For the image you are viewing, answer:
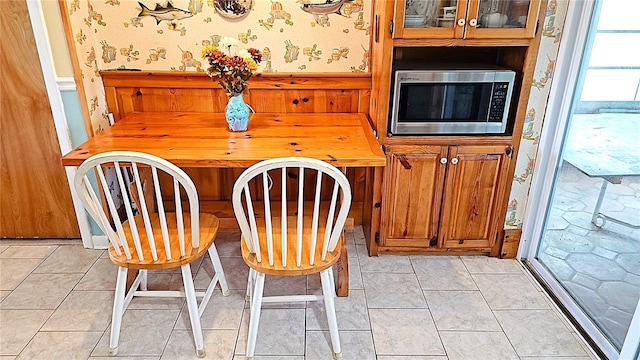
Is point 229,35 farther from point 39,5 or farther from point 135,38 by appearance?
point 39,5

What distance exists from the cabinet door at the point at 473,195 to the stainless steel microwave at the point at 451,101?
136mm

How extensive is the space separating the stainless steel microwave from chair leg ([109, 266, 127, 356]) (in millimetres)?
1478

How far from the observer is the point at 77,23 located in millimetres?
2211

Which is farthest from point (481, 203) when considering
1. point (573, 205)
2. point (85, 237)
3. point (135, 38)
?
point (85, 237)

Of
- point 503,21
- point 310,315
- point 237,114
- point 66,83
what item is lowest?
point 310,315

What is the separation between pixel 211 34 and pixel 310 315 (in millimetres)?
1630

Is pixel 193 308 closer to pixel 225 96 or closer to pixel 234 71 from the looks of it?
pixel 234 71

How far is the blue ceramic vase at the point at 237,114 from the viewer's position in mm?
2076

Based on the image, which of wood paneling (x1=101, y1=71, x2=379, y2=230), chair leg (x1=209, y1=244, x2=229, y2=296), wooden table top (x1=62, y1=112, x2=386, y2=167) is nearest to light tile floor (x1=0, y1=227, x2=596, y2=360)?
chair leg (x1=209, y1=244, x2=229, y2=296)

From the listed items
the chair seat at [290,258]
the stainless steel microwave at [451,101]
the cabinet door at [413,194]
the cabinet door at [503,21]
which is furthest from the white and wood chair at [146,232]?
the cabinet door at [503,21]

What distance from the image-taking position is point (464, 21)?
78.2 inches

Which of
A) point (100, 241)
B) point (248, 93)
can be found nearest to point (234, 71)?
point (248, 93)

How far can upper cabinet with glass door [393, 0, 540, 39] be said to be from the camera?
1.99 metres

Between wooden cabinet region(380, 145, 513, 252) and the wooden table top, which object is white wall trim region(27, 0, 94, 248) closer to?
the wooden table top
